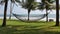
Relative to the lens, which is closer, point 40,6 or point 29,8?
point 40,6

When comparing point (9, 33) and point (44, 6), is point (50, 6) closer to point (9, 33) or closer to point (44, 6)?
point (44, 6)

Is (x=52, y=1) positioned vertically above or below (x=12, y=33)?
above

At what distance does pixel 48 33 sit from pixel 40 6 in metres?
17.7

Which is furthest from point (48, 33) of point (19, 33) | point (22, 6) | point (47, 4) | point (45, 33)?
point (22, 6)

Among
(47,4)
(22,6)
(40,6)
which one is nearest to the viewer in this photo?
(47,4)

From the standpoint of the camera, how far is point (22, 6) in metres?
32.0

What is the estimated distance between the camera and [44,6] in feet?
92.8

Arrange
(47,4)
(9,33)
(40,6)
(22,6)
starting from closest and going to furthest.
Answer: (9,33) < (47,4) < (40,6) < (22,6)

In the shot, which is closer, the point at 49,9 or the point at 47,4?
the point at 47,4

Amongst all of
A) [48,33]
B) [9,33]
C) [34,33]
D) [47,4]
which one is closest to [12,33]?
[9,33]

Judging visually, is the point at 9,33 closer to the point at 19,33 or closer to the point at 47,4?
the point at 19,33

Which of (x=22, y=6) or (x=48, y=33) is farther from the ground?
(x=22, y=6)

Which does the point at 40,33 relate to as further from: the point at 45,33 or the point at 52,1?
the point at 52,1

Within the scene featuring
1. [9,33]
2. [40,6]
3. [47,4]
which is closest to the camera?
[9,33]
